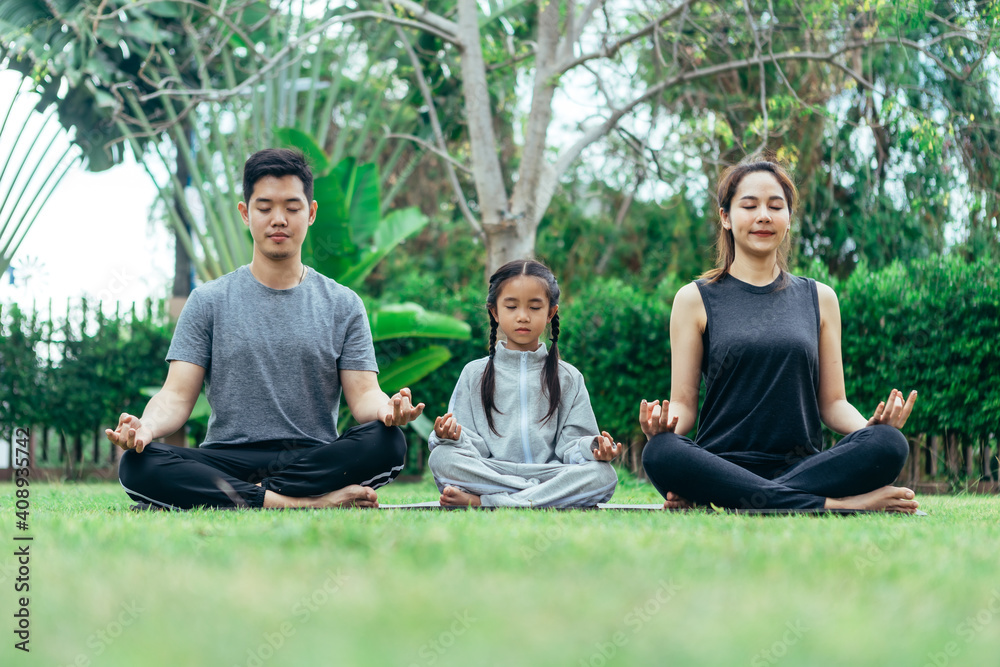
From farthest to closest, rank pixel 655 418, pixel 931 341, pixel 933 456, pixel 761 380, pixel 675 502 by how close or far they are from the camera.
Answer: pixel 933 456, pixel 931 341, pixel 761 380, pixel 675 502, pixel 655 418

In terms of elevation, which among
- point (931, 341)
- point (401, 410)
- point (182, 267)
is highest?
point (182, 267)

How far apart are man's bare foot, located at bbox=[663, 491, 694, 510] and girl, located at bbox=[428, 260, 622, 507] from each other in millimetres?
326

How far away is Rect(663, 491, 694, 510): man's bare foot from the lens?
404 cm

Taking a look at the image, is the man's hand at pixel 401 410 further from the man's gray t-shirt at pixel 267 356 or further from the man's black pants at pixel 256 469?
the man's gray t-shirt at pixel 267 356

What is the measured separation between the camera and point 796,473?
3.92 metres

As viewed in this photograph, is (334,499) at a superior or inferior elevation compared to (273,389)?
inferior

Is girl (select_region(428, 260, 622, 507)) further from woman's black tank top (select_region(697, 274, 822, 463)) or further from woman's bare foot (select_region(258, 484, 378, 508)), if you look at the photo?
woman's black tank top (select_region(697, 274, 822, 463))

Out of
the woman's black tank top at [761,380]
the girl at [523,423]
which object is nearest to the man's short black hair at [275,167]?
the girl at [523,423]

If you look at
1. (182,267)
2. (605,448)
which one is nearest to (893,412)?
(605,448)

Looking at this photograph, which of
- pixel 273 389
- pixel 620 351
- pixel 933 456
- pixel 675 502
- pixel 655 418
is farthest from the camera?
pixel 620 351

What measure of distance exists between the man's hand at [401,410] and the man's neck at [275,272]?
966 millimetres

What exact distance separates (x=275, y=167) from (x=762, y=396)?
2.63 metres

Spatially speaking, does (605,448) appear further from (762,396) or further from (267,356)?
(267,356)

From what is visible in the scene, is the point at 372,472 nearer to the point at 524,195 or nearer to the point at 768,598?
the point at 768,598
